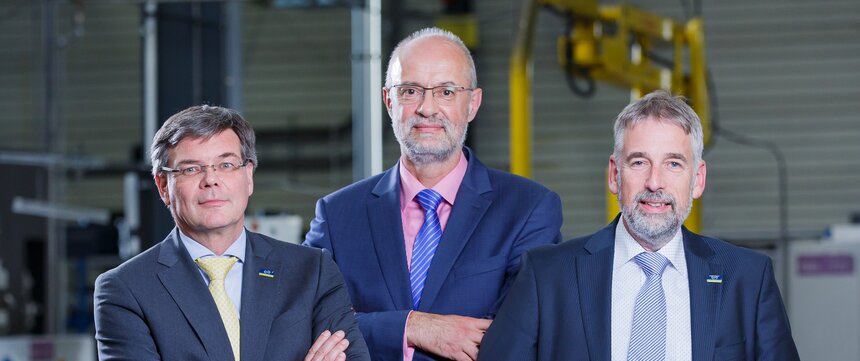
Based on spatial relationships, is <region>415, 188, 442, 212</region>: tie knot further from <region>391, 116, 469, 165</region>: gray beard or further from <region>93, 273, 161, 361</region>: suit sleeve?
<region>93, 273, 161, 361</region>: suit sleeve

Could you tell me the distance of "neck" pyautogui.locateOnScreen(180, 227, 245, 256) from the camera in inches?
104

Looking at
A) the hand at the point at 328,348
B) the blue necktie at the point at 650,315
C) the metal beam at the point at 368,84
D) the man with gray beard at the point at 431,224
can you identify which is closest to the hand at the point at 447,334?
the man with gray beard at the point at 431,224

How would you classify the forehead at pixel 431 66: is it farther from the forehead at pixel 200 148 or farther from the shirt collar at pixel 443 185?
the forehead at pixel 200 148

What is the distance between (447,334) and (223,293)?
1.52 feet

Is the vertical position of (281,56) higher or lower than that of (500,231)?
higher

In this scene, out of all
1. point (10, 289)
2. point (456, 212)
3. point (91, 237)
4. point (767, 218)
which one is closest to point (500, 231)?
point (456, 212)

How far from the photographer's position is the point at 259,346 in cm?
260

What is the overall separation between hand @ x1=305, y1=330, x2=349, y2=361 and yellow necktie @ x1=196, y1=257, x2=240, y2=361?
142mm

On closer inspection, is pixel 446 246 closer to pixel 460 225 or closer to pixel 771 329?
pixel 460 225

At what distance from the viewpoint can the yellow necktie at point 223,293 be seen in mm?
2604

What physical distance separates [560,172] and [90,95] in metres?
4.05

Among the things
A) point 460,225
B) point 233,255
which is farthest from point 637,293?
point 233,255

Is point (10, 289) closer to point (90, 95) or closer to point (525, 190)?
point (90, 95)

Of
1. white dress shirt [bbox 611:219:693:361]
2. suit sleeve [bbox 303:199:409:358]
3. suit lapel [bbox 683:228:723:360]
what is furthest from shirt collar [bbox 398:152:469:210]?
suit lapel [bbox 683:228:723:360]
